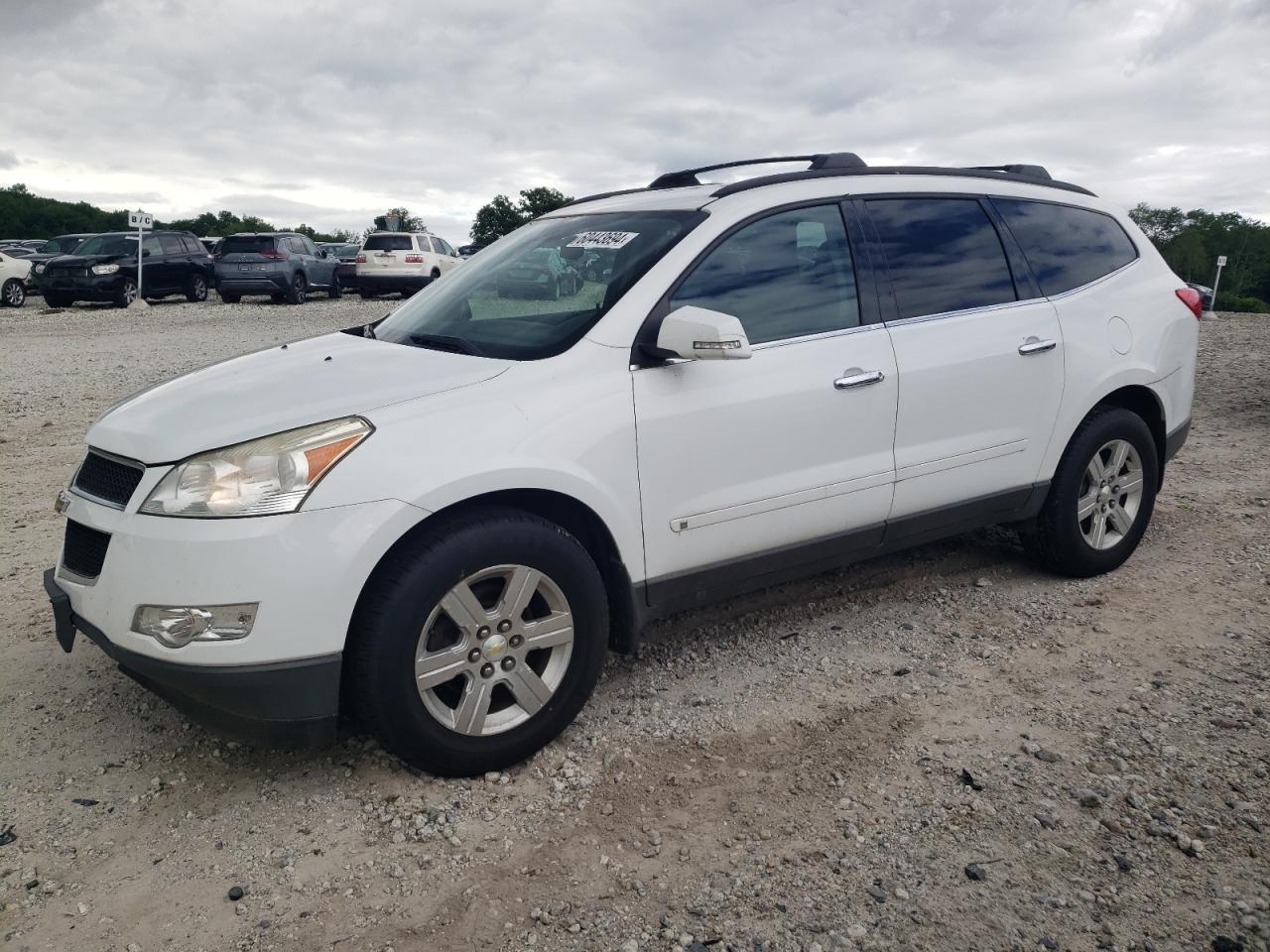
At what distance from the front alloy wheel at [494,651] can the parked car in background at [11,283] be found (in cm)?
2275

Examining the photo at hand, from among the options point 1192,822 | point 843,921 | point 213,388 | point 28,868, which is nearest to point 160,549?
point 213,388

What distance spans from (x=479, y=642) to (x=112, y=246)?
71.5 ft

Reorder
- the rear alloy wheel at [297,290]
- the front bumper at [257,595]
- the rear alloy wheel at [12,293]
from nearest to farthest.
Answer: the front bumper at [257,595] < the rear alloy wheel at [12,293] < the rear alloy wheel at [297,290]

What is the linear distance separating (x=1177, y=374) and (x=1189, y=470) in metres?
2.31

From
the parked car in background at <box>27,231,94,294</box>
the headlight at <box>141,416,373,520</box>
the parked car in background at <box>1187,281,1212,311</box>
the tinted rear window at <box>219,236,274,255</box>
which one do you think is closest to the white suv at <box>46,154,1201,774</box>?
the headlight at <box>141,416,373,520</box>

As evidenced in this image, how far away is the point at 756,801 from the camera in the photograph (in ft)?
9.75

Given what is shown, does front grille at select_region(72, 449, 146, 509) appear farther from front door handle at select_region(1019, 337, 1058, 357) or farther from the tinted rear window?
the tinted rear window

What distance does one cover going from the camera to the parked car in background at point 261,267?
2217cm

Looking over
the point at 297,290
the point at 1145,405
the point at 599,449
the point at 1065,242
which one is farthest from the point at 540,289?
the point at 297,290

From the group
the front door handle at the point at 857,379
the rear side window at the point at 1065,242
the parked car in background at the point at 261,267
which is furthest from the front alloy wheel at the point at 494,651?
the parked car in background at the point at 261,267

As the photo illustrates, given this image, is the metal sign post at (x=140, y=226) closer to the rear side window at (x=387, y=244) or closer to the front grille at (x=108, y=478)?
the rear side window at (x=387, y=244)

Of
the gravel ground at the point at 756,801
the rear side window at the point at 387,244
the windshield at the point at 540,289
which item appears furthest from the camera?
the rear side window at the point at 387,244

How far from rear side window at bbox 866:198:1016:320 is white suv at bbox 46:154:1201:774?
15mm

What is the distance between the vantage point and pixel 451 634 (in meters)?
3.01
